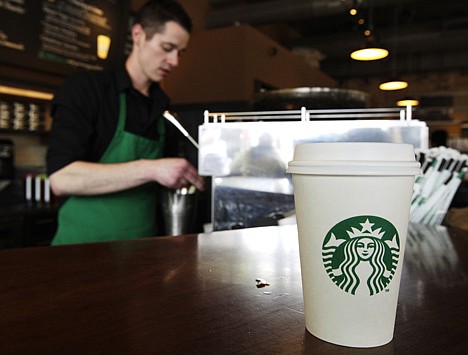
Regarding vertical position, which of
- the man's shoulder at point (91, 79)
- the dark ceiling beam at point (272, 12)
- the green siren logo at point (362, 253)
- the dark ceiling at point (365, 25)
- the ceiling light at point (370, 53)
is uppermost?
the dark ceiling at point (365, 25)

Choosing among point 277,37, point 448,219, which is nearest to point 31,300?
point 448,219

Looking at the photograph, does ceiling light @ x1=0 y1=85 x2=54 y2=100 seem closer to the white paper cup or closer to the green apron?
the green apron

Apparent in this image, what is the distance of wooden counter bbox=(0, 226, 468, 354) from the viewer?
399mm

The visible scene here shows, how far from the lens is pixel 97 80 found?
1.69 meters

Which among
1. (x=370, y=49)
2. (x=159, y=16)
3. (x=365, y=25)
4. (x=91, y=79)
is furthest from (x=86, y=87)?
(x=365, y=25)

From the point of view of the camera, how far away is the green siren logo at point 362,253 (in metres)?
0.39

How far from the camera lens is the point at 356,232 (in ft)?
1.30

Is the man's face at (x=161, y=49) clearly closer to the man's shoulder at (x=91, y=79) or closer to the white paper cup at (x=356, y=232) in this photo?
the man's shoulder at (x=91, y=79)

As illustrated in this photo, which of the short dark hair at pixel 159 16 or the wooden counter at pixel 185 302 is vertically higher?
the short dark hair at pixel 159 16

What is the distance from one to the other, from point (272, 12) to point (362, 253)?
14.7 feet

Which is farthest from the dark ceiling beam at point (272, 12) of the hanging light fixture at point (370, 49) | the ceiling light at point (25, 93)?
the ceiling light at point (25, 93)

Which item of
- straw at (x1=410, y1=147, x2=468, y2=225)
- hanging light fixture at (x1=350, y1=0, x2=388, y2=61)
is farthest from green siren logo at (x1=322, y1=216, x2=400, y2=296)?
hanging light fixture at (x1=350, y1=0, x2=388, y2=61)

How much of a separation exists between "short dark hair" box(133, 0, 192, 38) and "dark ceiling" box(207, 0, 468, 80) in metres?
2.51

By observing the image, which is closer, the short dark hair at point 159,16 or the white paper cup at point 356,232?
the white paper cup at point 356,232
